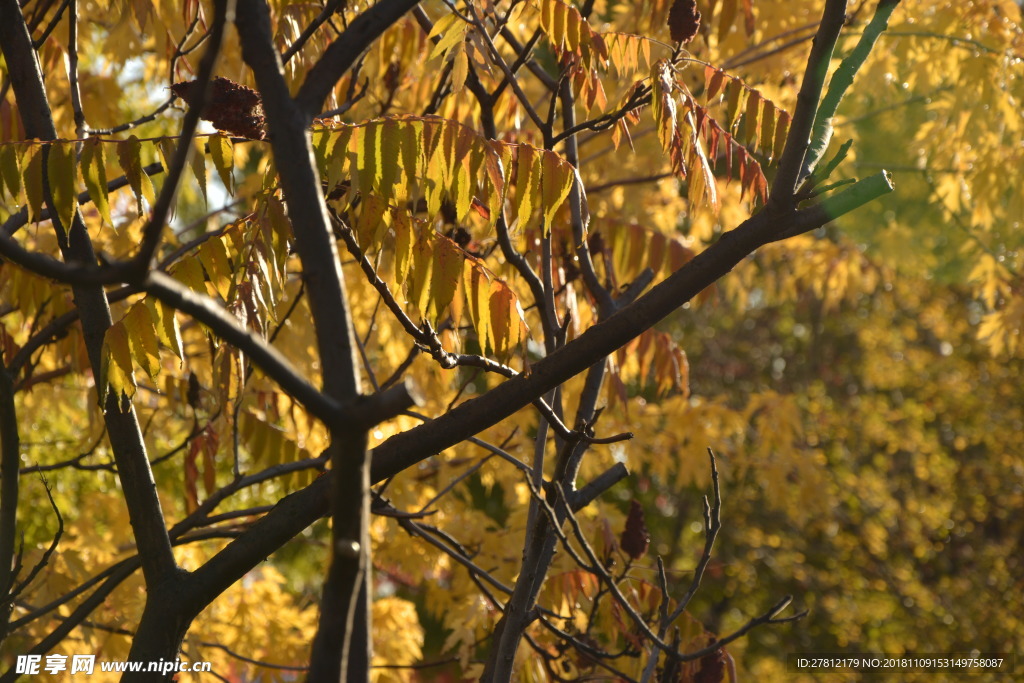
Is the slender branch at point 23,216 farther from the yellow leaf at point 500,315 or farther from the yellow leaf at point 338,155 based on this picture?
the yellow leaf at point 500,315

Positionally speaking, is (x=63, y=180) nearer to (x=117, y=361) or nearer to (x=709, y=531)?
(x=117, y=361)

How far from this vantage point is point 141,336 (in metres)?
2.27

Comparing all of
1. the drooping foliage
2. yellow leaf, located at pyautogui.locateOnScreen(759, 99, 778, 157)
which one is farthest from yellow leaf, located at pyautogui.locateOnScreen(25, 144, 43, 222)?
yellow leaf, located at pyautogui.locateOnScreen(759, 99, 778, 157)

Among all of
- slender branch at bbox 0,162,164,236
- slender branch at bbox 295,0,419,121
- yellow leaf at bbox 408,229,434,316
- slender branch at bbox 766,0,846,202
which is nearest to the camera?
slender branch at bbox 295,0,419,121

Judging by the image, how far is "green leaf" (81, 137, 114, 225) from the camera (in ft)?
7.78

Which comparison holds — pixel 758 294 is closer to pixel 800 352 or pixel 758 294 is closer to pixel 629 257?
pixel 800 352

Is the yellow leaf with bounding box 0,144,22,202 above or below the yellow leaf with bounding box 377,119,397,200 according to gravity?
above

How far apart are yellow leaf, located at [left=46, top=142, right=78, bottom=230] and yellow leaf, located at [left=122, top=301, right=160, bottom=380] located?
338 millimetres

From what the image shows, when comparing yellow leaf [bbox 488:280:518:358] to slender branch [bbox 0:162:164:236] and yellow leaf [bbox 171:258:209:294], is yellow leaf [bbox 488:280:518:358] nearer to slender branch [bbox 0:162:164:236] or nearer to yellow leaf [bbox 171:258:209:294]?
yellow leaf [bbox 171:258:209:294]

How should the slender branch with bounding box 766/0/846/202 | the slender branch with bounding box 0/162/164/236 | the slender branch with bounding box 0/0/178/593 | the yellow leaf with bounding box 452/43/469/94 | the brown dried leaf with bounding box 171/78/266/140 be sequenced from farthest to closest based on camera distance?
the slender branch with bounding box 0/162/164/236
the yellow leaf with bounding box 452/43/469/94
the slender branch with bounding box 0/0/178/593
the brown dried leaf with bounding box 171/78/266/140
the slender branch with bounding box 766/0/846/202

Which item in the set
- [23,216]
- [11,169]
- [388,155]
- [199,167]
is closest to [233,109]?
[388,155]

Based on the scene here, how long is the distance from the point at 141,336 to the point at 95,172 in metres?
0.50

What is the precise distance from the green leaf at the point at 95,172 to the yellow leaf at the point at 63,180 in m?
0.04

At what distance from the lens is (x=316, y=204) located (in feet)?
5.30
